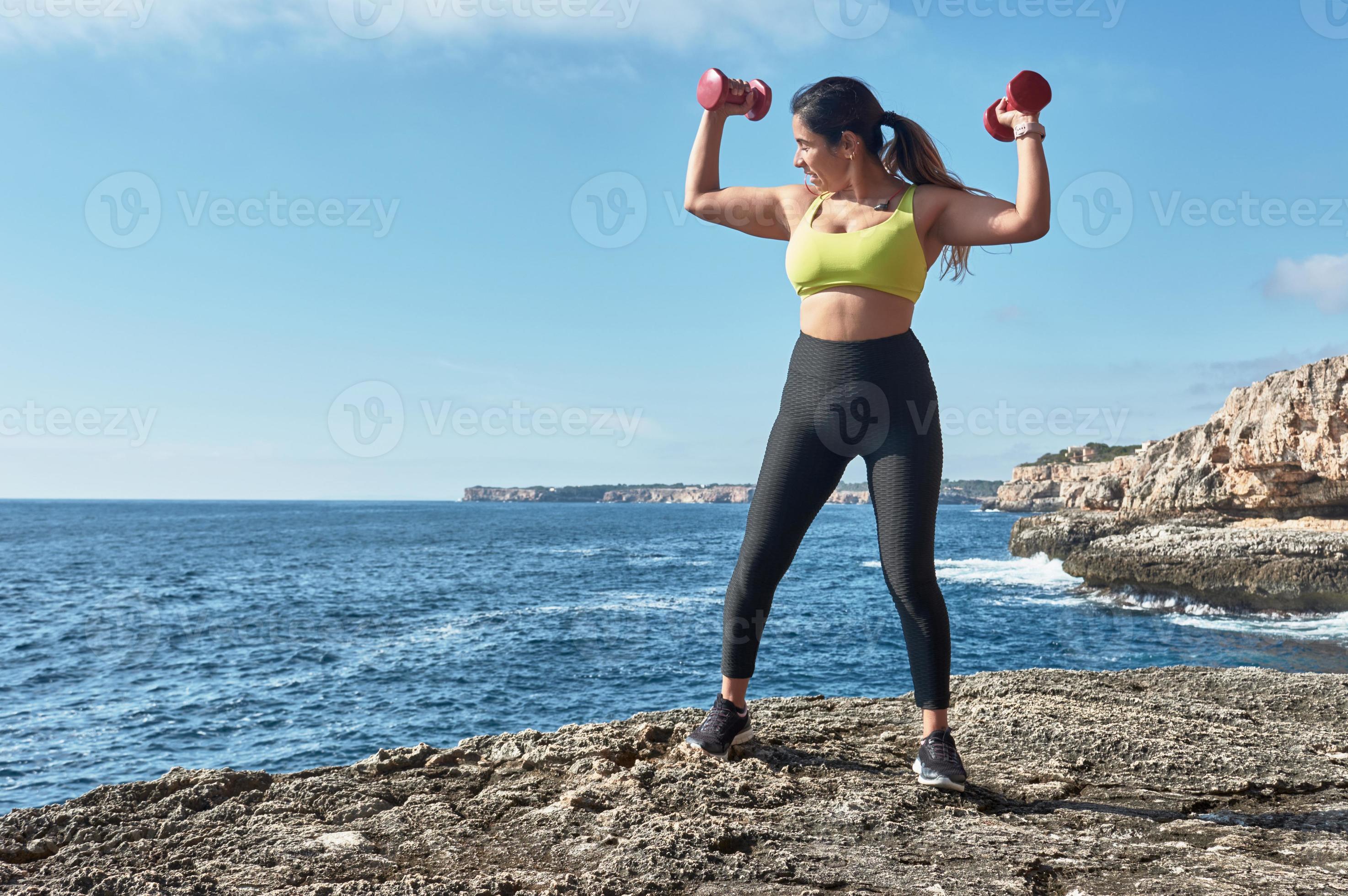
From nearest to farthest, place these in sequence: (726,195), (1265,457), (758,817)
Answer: (758,817), (726,195), (1265,457)

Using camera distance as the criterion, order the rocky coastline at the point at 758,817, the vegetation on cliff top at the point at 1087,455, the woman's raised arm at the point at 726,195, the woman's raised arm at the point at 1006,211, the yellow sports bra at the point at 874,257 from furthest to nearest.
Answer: the vegetation on cliff top at the point at 1087,455
the woman's raised arm at the point at 726,195
the yellow sports bra at the point at 874,257
the woman's raised arm at the point at 1006,211
the rocky coastline at the point at 758,817

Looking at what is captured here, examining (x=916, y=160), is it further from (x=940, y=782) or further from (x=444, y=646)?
(x=444, y=646)

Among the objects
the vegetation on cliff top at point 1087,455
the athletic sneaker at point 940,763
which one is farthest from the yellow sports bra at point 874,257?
the vegetation on cliff top at point 1087,455

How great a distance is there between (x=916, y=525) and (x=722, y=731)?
39.0 inches

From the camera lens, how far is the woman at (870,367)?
2.70m

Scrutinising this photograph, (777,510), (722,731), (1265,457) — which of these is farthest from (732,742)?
(1265,457)

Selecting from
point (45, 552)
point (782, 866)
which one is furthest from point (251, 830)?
point (45, 552)

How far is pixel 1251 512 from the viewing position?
31438 millimetres

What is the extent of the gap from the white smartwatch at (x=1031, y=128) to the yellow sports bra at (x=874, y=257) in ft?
1.20

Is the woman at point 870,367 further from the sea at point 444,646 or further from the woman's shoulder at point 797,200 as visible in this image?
the sea at point 444,646

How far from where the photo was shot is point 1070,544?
40.7 m

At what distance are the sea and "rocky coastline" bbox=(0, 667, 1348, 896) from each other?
8.90 meters

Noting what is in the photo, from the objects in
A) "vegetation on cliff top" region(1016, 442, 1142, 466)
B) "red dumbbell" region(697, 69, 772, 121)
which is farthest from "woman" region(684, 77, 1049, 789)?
"vegetation on cliff top" region(1016, 442, 1142, 466)

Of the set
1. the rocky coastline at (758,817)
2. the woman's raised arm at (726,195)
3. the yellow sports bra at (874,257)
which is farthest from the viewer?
the woman's raised arm at (726,195)
